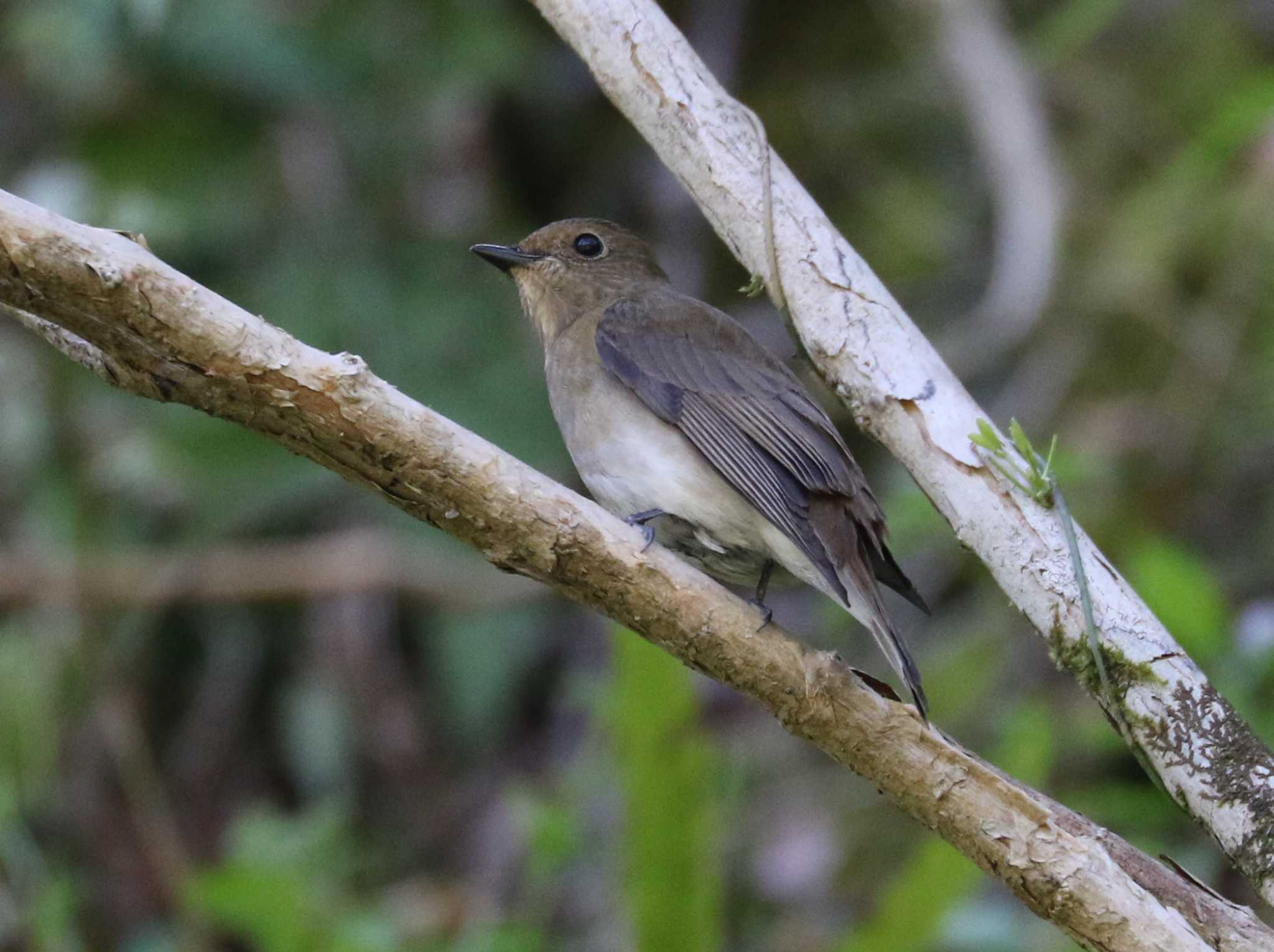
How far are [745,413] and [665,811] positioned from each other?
89 cm

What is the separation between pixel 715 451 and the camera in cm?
277

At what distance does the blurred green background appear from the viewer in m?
4.69

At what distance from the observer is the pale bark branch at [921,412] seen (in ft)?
6.81

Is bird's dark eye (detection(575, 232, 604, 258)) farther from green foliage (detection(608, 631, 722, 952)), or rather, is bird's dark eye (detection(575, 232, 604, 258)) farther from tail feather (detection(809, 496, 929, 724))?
tail feather (detection(809, 496, 929, 724))

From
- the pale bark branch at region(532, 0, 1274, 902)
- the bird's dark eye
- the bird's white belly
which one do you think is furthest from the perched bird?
the pale bark branch at region(532, 0, 1274, 902)

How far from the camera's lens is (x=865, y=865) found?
4758 mm

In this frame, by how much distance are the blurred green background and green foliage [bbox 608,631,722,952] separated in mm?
843

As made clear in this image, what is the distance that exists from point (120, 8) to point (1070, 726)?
3.29 metres

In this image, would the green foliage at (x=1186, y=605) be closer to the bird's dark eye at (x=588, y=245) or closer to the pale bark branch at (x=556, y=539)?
the pale bark branch at (x=556, y=539)

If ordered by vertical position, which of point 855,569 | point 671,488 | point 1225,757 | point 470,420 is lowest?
A: point 1225,757

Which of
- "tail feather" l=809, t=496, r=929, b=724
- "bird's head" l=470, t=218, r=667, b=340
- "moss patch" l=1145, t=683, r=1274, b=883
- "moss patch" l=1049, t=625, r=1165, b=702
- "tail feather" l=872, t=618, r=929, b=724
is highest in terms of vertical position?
"bird's head" l=470, t=218, r=667, b=340

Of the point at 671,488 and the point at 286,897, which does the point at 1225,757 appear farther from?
the point at 286,897

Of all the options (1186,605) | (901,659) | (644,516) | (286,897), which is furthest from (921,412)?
(286,897)

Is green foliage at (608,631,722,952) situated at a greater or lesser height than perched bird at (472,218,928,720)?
lesser
